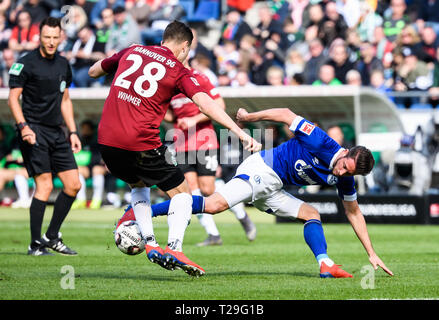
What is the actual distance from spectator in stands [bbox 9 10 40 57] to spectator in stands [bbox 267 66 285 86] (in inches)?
276

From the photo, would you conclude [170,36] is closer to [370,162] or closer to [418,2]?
[370,162]

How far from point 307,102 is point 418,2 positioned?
17.2 feet

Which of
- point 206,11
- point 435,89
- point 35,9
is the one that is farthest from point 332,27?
point 35,9

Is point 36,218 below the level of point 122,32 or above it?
below

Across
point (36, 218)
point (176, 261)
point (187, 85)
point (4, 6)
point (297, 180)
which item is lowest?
point (176, 261)

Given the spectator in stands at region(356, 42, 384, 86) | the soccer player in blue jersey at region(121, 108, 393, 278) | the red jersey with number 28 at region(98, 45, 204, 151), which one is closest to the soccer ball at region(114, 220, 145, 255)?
the soccer player in blue jersey at region(121, 108, 393, 278)

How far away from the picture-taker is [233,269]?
8805mm

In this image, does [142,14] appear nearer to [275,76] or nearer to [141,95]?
[275,76]

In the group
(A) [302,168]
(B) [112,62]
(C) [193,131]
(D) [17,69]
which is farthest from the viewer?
(C) [193,131]

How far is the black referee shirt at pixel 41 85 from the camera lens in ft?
33.3

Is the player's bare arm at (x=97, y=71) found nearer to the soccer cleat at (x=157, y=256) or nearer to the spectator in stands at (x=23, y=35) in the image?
the soccer cleat at (x=157, y=256)

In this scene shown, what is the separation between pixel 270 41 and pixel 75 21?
615 centimetres

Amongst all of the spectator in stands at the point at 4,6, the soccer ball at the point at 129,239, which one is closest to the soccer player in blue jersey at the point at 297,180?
the soccer ball at the point at 129,239

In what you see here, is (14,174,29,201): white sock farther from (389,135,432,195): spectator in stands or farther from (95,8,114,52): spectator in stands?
(389,135,432,195): spectator in stands
